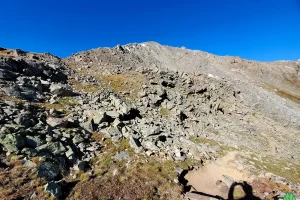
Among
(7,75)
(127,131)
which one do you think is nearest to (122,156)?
(127,131)

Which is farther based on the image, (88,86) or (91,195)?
(88,86)

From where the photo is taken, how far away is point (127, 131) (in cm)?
2194

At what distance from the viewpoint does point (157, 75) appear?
3900cm

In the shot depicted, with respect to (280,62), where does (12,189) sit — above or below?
below

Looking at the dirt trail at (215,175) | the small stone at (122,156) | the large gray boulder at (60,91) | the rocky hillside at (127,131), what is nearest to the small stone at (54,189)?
the rocky hillside at (127,131)

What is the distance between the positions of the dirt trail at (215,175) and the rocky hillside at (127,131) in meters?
0.80

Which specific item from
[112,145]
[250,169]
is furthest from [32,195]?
[250,169]

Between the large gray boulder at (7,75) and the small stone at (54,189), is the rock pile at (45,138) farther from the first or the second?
the large gray boulder at (7,75)

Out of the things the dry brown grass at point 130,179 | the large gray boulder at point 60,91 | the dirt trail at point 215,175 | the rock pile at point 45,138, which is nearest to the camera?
the dry brown grass at point 130,179

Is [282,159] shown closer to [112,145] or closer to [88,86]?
[112,145]

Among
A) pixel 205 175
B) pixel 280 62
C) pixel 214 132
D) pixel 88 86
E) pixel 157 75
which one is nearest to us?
pixel 205 175

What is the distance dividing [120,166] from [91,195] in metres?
3.63

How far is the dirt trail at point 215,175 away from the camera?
664 inches

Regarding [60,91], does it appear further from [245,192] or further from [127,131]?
[245,192]
